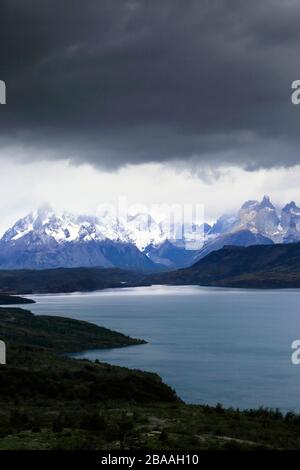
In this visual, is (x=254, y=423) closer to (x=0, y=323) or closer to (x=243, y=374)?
(x=243, y=374)

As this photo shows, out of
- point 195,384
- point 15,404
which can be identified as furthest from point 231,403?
point 15,404

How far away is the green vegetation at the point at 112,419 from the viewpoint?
44.4 meters

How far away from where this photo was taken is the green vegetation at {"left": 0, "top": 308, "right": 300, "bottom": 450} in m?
44.4

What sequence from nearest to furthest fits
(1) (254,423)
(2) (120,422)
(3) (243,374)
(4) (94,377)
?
(2) (120,422) < (1) (254,423) < (4) (94,377) < (3) (243,374)

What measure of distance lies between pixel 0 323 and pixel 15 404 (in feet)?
423

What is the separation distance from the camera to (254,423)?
186 ft

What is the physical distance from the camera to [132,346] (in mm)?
197000

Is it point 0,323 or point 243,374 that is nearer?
point 243,374

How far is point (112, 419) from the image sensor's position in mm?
54438
